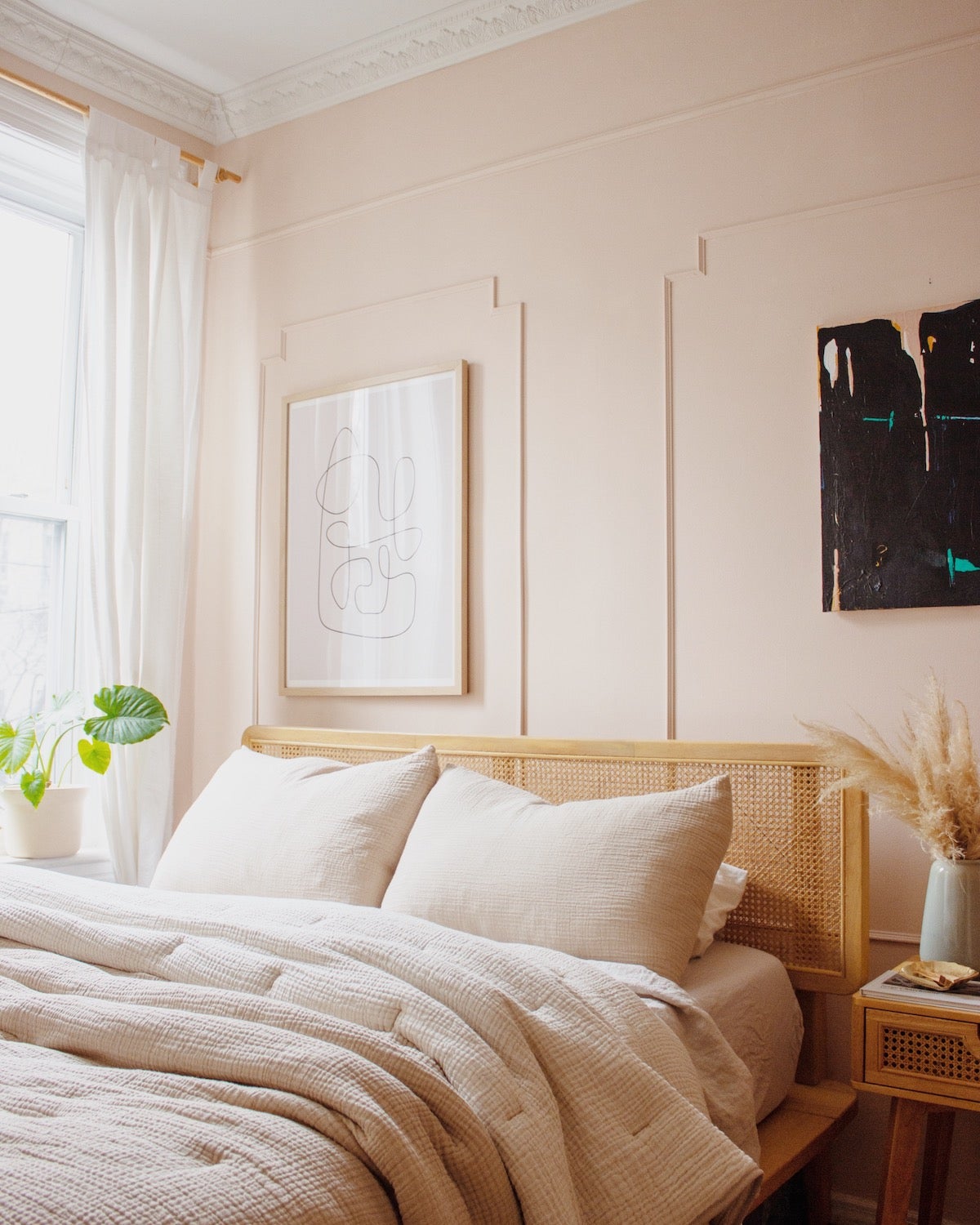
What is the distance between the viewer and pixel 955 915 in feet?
6.88

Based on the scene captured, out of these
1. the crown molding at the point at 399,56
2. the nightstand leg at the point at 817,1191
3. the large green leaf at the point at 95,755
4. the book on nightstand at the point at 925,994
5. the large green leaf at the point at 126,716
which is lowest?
the nightstand leg at the point at 817,1191

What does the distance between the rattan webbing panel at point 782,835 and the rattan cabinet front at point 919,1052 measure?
365mm

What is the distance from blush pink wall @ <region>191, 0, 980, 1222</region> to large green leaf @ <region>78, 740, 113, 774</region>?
0.52m

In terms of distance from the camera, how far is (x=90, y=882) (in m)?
2.50

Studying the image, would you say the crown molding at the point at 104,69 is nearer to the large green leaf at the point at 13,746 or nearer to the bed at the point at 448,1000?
the large green leaf at the point at 13,746

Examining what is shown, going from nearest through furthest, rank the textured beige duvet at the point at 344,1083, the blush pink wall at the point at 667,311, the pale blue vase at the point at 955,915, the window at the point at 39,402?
the textured beige duvet at the point at 344,1083, the pale blue vase at the point at 955,915, the blush pink wall at the point at 667,311, the window at the point at 39,402

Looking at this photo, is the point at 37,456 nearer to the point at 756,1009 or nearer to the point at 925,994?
the point at 756,1009

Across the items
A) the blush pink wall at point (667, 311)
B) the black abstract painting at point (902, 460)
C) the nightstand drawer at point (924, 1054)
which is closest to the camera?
the nightstand drawer at point (924, 1054)

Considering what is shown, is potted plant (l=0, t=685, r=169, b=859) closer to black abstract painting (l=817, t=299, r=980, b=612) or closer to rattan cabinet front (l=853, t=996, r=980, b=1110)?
black abstract painting (l=817, t=299, r=980, b=612)

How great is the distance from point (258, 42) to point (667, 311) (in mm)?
1626

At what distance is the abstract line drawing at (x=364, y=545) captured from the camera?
325 centimetres

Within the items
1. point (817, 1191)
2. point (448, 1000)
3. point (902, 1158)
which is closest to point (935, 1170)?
point (817, 1191)

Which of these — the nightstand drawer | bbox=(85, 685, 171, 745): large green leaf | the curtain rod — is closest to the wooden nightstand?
the nightstand drawer

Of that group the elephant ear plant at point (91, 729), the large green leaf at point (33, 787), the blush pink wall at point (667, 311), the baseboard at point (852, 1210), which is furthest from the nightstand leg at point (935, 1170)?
the large green leaf at point (33, 787)
